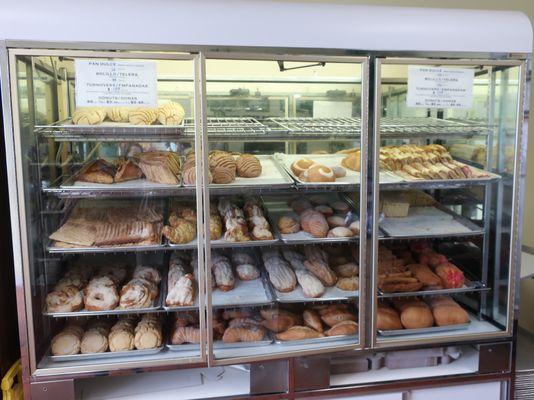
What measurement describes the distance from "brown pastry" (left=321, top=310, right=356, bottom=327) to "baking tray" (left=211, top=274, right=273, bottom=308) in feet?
0.90

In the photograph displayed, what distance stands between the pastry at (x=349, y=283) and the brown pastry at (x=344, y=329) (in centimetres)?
14

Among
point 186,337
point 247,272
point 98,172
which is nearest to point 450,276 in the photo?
point 247,272

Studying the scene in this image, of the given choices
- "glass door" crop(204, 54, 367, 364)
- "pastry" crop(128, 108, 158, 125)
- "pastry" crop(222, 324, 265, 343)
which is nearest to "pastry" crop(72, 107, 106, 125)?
"pastry" crop(128, 108, 158, 125)

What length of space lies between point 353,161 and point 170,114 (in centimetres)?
79

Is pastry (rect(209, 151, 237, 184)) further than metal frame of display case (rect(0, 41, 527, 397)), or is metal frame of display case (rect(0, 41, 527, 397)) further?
pastry (rect(209, 151, 237, 184))

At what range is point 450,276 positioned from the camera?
2.23 m

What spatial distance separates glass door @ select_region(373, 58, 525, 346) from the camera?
2.05 m

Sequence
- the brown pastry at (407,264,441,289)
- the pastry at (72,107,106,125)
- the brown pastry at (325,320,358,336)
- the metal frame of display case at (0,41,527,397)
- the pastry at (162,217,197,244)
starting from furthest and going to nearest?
the brown pastry at (407,264,441,289)
the brown pastry at (325,320,358,336)
the pastry at (162,217,197,244)
the pastry at (72,107,106,125)
the metal frame of display case at (0,41,527,397)

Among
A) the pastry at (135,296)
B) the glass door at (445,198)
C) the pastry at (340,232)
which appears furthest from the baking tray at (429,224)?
the pastry at (135,296)

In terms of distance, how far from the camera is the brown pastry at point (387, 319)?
7.01 ft

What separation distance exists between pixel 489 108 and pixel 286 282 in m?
1.17

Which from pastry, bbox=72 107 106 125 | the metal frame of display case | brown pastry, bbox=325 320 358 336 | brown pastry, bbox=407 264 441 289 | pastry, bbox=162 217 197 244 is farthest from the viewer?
brown pastry, bbox=407 264 441 289

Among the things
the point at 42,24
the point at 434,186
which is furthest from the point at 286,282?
the point at 42,24

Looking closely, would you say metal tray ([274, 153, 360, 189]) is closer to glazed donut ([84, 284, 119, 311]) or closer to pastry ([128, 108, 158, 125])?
pastry ([128, 108, 158, 125])
